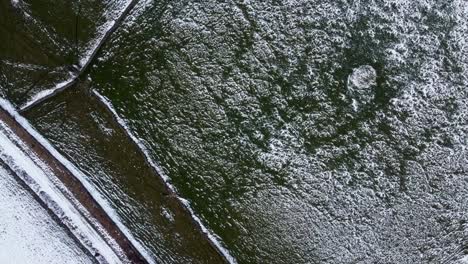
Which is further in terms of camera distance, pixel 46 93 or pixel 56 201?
pixel 46 93

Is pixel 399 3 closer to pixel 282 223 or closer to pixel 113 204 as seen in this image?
pixel 282 223

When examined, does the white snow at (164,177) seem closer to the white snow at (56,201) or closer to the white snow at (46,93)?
the white snow at (46,93)

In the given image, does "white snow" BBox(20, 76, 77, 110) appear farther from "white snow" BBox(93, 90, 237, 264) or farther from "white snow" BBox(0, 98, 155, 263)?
"white snow" BBox(93, 90, 237, 264)

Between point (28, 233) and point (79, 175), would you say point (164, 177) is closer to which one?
point (79, 175)

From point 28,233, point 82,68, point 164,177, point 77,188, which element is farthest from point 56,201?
point 82,68

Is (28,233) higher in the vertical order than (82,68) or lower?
lower

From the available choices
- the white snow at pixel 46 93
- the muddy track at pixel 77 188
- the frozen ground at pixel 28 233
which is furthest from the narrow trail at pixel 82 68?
the frozen ground at pixel 28 233

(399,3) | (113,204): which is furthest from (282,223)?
(399,3)
